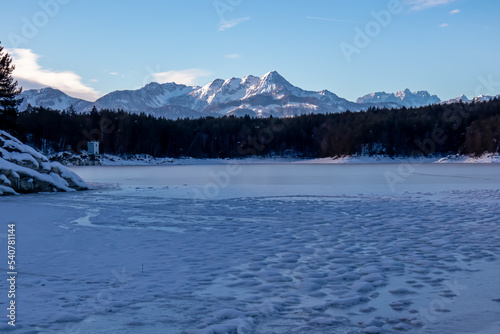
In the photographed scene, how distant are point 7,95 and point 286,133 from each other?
112 metres

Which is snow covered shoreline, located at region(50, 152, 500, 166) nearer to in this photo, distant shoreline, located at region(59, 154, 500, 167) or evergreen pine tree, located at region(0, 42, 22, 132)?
distant shoreline, located at region(59, 154, 500, 167)

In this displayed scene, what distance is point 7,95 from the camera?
167ft

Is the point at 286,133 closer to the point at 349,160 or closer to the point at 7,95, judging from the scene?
the point at 349,160

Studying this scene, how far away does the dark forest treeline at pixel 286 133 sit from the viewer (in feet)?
388

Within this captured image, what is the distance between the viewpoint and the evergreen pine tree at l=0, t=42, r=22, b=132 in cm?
4931

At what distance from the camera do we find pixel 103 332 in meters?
4.31

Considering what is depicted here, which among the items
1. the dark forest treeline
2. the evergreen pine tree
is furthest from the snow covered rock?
the dark forest treeline

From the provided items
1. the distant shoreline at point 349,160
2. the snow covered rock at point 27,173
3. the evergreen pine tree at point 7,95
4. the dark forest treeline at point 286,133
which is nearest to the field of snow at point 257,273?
the snow covered rock at point 27,173

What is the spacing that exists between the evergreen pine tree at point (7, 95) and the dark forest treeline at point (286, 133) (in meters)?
56.2

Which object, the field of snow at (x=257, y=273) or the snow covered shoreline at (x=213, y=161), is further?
the snow covered shoreline at (x=213, y=161)

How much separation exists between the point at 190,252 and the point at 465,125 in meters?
142

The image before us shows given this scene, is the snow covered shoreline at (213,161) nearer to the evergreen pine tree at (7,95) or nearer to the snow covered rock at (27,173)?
the evergreen pine tree at (7,95)

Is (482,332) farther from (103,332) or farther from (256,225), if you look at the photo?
(256,225)

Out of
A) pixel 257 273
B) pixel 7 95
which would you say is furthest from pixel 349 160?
pixel 257 273
